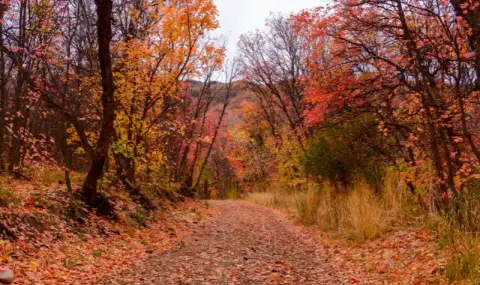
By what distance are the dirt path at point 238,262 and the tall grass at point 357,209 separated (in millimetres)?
961

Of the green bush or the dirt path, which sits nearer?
the dirt path

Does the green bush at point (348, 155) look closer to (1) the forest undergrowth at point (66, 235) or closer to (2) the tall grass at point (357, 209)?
(2) the tall grass at point (357, 209)

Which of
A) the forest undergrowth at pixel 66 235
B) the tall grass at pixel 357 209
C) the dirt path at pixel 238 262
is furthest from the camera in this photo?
the tall grass at pixel 357 209

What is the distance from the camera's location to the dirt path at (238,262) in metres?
5.78

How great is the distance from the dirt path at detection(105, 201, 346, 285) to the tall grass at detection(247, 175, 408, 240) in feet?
3.15

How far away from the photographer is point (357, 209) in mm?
8641

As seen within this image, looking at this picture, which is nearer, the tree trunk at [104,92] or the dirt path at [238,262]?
the dirt path at [238,262]

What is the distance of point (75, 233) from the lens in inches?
304

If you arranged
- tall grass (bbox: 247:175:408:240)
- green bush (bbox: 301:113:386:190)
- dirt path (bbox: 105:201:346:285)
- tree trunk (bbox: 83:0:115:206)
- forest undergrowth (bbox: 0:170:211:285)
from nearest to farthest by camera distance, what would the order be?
forest undergrowth (bbox: 0:170:211:285) → dirt path (bbox: 105:201:346:285) → tall grass (bbox: 247:175:408:240) → tree trunk (bbox: 83:0:115:206) → green bush (bbox: 301:113:386:190)

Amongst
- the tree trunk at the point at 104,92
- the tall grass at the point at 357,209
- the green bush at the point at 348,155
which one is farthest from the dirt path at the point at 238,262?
the tree trunk at the point at 104,92

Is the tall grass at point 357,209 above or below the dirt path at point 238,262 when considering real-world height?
above

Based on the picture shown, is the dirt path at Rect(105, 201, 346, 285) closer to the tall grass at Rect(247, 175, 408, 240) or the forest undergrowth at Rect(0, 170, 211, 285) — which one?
the forest undergrowth at Rect(0, 170, 211, 285)

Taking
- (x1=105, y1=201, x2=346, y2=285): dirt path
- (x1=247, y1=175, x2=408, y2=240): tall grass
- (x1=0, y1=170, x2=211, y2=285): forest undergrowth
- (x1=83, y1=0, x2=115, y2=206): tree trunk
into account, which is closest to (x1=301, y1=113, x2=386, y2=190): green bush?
(x1=247, y1=175, x2=408, y2=240): tall grass

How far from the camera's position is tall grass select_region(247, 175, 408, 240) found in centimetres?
795
